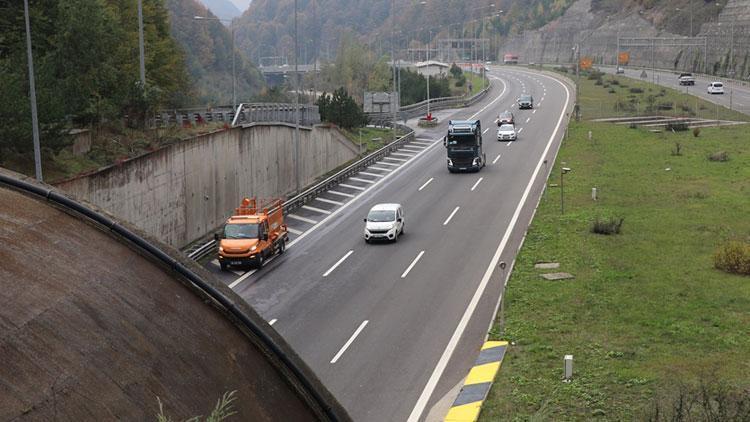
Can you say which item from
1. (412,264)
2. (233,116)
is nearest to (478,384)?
(412,264)

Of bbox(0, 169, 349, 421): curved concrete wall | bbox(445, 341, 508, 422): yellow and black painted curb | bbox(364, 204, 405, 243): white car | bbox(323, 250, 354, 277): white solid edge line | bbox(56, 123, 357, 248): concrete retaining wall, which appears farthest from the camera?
bbox(364, 204, 405, 243): white car

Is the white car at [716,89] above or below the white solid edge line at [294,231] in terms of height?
above

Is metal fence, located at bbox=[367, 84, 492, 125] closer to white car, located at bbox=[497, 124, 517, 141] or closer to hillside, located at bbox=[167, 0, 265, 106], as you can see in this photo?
white car, located at bbox=[497, 124, 517, 141]

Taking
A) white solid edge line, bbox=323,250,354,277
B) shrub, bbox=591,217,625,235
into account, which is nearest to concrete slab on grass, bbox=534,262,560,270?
shrub, bbox=591,217,625,235

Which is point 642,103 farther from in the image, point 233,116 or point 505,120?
point 233,116

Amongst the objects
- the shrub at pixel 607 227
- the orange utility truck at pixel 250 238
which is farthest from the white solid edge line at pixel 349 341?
the shrub at pixel 607 227

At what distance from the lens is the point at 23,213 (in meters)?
9.62

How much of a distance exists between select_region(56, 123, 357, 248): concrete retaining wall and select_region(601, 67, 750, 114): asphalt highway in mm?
52217

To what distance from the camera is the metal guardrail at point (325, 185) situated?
38.0 meters

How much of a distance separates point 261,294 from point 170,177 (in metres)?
8.82

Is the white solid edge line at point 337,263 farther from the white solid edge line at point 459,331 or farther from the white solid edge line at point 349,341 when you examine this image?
the white solid edge line at point 349,341

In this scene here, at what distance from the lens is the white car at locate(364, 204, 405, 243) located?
1578 inches

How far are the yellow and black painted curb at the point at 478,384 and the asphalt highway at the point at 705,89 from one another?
7139cm

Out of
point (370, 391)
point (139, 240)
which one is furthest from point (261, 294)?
point (139, 240)
